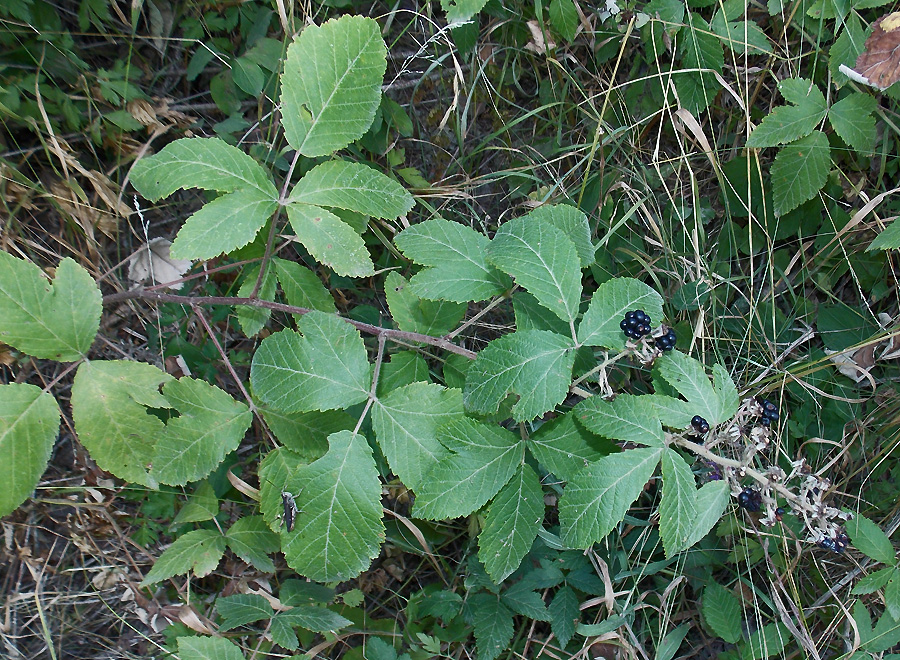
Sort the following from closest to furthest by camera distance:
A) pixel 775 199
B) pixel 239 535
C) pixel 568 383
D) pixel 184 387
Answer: pixel 568 383 < pixel 184 387 < pixel 239 535 < pixel 775 199

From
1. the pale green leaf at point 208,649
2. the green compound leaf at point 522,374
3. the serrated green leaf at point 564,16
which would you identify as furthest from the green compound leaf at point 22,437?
the serrated green leaf at point 564,16

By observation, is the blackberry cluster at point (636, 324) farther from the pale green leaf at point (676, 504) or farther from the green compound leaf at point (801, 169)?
the green compound leaf at point (801, 169)

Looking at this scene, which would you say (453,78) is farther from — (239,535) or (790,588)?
(790,588)

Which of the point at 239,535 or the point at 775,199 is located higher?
the point at 775,199

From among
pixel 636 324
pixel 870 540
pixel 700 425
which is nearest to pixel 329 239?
pixel 636 324

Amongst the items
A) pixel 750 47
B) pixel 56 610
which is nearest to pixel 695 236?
pixel 750 47

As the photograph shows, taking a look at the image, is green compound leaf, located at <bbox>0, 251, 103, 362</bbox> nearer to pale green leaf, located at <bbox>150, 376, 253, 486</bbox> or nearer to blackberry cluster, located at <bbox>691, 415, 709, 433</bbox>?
pale green leaf, located at <bbox>150, 376, 253, 486</bbox>

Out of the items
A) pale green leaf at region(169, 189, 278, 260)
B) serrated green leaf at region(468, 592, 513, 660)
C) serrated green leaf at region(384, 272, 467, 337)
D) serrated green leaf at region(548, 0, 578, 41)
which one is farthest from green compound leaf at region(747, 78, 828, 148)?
serrated green leaf at region(468, 592, 513, 660)
